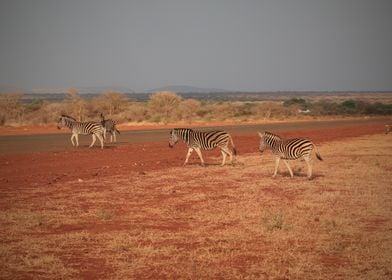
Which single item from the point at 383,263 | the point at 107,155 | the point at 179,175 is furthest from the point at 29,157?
the point at 383,263

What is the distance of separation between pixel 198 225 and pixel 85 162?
42.0 feet

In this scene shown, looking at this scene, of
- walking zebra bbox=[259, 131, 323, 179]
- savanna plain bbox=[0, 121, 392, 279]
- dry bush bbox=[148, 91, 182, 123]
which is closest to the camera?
savanna plain bbox=[0, 121, 392, 279]

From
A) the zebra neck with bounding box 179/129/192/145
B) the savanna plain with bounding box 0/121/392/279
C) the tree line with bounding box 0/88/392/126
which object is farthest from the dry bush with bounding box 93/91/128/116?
the savanna plain with bounding box 0/121/392/279

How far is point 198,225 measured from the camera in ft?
37.4

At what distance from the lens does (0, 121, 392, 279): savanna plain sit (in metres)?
8.48

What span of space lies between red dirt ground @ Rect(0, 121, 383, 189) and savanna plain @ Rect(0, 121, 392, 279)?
235 mm

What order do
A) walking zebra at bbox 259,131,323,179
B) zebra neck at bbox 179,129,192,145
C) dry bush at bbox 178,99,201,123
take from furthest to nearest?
1. dry bush at bbox 178,99,201,123
2. zebra neck at bbox 179,129,192,145
3. walking zebra at bbox 259,131,323,179

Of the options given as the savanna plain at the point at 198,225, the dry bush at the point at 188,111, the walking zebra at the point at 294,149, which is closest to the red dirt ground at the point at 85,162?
the savanna plain at the point at 198,225

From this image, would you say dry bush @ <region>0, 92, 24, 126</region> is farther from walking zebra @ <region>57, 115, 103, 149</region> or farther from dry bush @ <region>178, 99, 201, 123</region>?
walking zebra @ <region>57, 115, 103, 149</region>

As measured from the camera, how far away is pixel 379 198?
14.1m

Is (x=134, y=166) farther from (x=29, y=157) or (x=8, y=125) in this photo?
(x=8, y=125)

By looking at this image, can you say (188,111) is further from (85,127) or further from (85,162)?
(85,162)

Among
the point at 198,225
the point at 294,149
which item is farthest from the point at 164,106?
the point at 198,225

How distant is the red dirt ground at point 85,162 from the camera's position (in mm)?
18803
